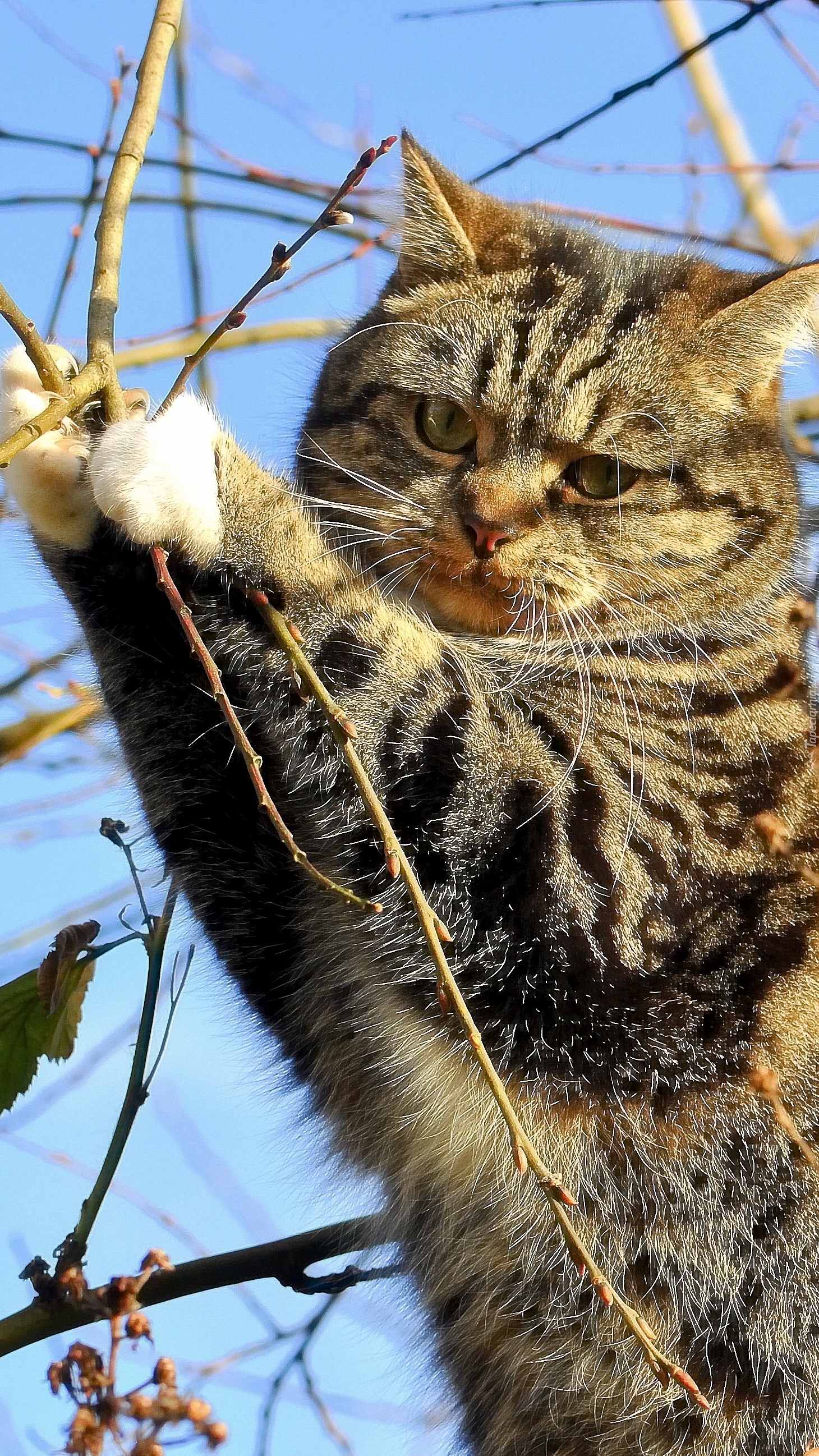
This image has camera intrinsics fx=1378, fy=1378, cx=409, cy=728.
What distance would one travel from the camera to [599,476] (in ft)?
9.53

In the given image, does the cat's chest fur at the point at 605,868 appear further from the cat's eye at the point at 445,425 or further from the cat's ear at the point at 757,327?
the cat's ear at the point at 757,327

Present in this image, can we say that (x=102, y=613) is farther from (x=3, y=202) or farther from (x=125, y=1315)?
(x=3, y=202)

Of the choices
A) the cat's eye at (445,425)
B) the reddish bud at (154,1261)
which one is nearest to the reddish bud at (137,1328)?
the reddish bud at (154,1261)

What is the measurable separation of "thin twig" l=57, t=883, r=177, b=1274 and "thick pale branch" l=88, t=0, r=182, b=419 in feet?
3.34

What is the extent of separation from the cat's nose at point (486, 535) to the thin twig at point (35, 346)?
0.94 m

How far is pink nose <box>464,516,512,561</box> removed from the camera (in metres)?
2.73

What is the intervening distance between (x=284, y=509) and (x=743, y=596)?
109cm

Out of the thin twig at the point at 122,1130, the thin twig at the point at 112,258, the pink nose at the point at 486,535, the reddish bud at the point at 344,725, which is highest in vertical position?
the thin twig at the point at 112,258

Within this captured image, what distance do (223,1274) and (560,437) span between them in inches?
72.5

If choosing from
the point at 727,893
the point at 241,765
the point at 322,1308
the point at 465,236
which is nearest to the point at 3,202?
the point at 465,236

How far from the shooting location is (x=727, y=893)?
2.64 m

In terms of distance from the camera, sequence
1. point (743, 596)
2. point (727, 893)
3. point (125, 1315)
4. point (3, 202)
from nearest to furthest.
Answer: point (125, 1315) → point (727, 893) → point (743, 596) → point (3, 202)

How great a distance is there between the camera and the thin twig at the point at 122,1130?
2369 millimetres

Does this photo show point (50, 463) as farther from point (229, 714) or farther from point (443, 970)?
point (443, 970)
